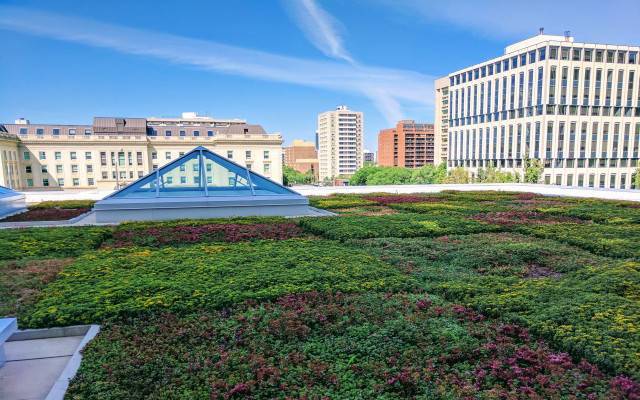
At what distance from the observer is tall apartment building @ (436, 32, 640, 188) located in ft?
170

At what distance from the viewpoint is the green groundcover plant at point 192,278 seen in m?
5.18

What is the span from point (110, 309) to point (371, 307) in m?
3.28

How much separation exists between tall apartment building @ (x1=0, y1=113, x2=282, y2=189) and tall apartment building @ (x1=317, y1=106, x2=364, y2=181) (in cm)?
10618

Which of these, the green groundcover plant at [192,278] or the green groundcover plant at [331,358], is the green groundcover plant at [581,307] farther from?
the green groundcover plant at [192,278]

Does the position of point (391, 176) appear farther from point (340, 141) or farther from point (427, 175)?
point (340, 141)

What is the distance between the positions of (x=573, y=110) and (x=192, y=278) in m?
59.8

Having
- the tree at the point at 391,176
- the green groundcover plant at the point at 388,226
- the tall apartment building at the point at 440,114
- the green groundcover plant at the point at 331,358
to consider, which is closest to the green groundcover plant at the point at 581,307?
the green groundcover plant at the point at 331,358

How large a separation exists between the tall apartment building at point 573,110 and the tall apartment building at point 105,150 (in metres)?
35.8

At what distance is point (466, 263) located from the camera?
741cm

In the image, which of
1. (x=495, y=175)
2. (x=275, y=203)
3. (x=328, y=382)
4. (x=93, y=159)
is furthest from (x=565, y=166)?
(x=93, y=159)

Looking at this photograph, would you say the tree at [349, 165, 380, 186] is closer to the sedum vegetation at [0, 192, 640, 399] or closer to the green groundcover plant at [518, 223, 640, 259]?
the green groundcover plant at [518, 223, 640, 259]

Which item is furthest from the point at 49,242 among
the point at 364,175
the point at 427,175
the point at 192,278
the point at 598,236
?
the point at 364,175

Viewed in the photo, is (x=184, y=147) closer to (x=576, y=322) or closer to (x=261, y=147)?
(x=261, y=147)

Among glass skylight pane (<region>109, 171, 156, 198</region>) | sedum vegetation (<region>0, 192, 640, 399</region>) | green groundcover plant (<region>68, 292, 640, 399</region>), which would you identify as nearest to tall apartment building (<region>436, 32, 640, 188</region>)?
sedum vegetation (<region>0, 192, 640, 399</region>)
